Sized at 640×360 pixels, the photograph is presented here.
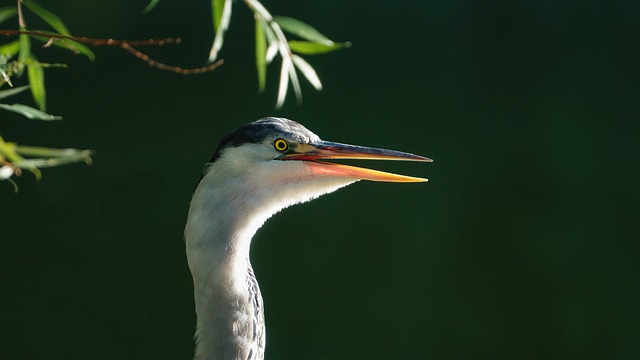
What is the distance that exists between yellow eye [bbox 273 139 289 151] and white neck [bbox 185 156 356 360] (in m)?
0.03

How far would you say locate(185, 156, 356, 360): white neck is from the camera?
5.20 feet

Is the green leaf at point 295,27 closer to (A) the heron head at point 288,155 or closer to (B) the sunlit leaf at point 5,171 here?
(A) the heron head at point 288,155

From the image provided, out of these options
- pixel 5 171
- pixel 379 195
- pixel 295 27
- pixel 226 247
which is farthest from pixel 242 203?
pixel 379 195

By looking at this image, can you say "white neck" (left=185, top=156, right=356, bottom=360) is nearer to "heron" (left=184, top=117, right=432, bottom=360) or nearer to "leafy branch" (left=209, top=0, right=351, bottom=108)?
"heron" (left=184, top=117, right=432, bottom=360)

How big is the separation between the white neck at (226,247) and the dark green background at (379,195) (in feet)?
6.02

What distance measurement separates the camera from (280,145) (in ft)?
5.45

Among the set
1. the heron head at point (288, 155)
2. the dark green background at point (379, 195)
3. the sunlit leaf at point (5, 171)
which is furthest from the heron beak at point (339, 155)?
the dark green background at point (379, 195)

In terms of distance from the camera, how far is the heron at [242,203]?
5.22 ft

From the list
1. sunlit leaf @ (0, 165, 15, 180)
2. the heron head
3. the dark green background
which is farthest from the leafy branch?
the dark green background

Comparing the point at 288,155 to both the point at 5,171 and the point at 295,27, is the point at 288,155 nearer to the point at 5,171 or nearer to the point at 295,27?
the point at 295,27

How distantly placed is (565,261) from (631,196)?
0.37 m

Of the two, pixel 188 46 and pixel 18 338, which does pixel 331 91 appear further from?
pixel 18 338

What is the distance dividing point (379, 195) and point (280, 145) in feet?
6.69

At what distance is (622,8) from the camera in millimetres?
3781
